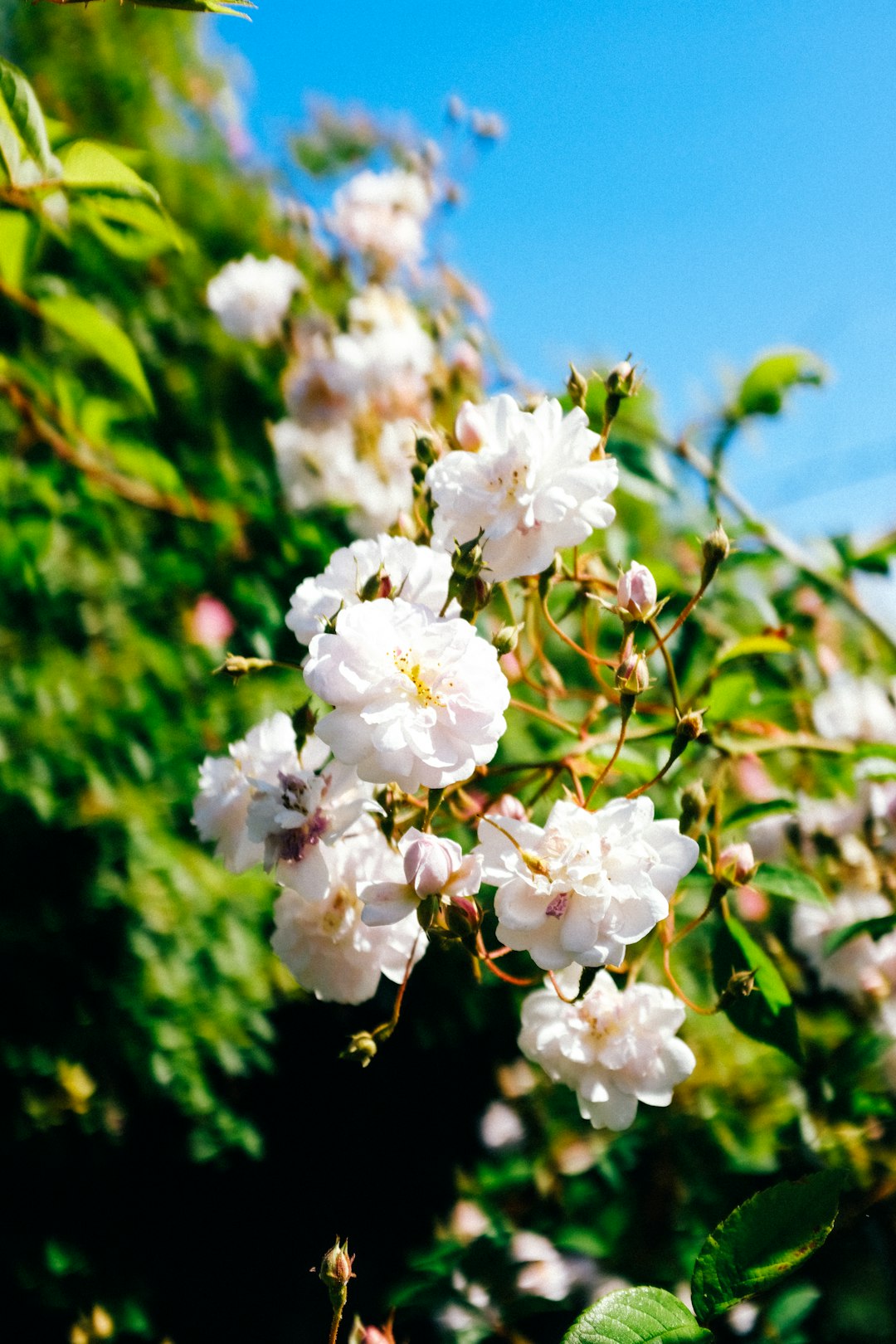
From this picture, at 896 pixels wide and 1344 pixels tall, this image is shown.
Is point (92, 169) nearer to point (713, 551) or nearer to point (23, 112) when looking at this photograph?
point (23, 112)

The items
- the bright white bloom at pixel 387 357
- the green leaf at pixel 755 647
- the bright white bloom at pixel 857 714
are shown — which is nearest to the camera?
the green leaf at pixel 755 647

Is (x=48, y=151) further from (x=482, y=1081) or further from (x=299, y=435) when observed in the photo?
(x=482, y=1081)

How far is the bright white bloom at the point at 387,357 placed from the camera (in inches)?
57.9

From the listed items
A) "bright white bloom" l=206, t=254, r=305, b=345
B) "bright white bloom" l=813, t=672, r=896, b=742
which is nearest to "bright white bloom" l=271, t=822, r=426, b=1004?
"bright white bloom" l=813, t=672, r=896, b=742

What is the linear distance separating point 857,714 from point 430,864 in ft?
A: 3.10

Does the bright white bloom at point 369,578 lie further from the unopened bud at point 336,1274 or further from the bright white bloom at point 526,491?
the unopened bud at point 336,1274

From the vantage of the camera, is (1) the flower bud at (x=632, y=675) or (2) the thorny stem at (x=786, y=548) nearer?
(1) the flower bud at (x=632, y=675)

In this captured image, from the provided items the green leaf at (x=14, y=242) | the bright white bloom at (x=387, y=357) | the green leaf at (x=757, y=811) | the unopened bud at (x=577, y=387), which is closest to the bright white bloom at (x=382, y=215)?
the bright white bloom at (x=387, y=357)

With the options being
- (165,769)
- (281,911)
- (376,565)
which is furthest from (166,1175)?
(376,565)

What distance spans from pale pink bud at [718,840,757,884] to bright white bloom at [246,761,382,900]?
0.27 m

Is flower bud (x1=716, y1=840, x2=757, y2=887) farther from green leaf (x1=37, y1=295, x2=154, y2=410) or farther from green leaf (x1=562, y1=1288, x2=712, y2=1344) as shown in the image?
green leaf (x1=37, y1=295, x2=154, y2=410)

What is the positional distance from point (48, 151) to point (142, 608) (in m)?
1.23

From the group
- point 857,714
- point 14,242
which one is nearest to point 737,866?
point 857,714

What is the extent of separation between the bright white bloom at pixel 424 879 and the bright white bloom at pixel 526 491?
20 cm
